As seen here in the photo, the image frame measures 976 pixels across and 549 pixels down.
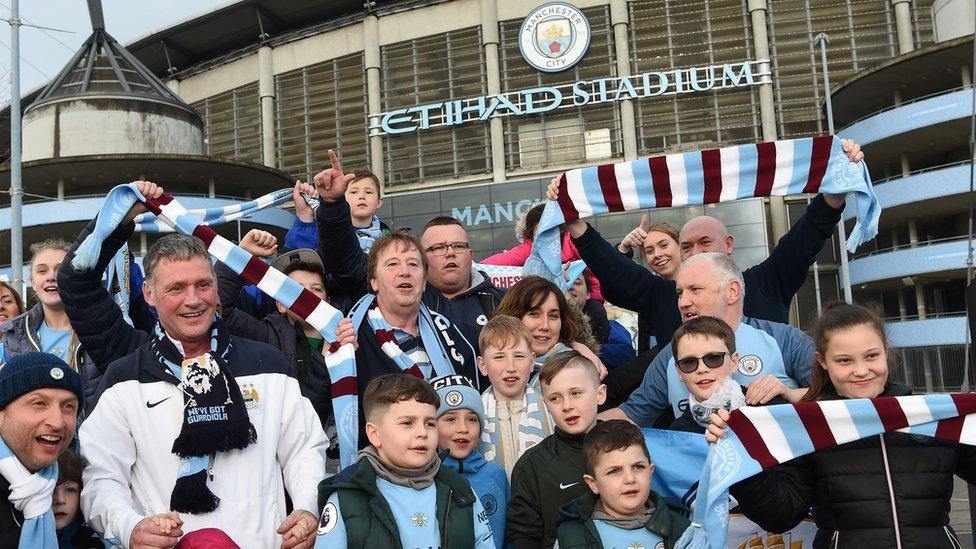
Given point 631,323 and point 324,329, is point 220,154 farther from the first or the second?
point 324,329

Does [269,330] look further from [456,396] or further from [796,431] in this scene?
[796,431]

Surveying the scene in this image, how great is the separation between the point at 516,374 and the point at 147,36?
41308mm

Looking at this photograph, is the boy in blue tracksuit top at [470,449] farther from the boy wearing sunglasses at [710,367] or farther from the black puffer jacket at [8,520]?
the black puffer jacket at [8,520]

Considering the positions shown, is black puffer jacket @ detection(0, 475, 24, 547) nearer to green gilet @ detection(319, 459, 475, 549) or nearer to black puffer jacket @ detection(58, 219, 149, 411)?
black puffer jacket @ detection(58, 219, 149, 411)

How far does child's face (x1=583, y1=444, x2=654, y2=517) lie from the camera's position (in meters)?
3.54

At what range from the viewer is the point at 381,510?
333 centimetres

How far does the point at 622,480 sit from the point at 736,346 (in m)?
1.08

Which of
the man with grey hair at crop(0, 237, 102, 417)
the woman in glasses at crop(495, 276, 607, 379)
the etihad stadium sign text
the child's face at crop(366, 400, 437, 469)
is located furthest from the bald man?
the etihad stadium sign text

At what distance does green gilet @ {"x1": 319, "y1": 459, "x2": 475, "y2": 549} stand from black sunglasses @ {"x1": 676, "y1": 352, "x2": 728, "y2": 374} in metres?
1.14

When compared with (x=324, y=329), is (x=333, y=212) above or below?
above

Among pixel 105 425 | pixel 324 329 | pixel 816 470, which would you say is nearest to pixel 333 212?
pixel 324 329

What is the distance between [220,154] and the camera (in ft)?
135

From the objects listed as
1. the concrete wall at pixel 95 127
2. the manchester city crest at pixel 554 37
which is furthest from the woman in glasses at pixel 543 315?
the concrete wall at pixel 95 127

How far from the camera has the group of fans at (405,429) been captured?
321 centimetres
